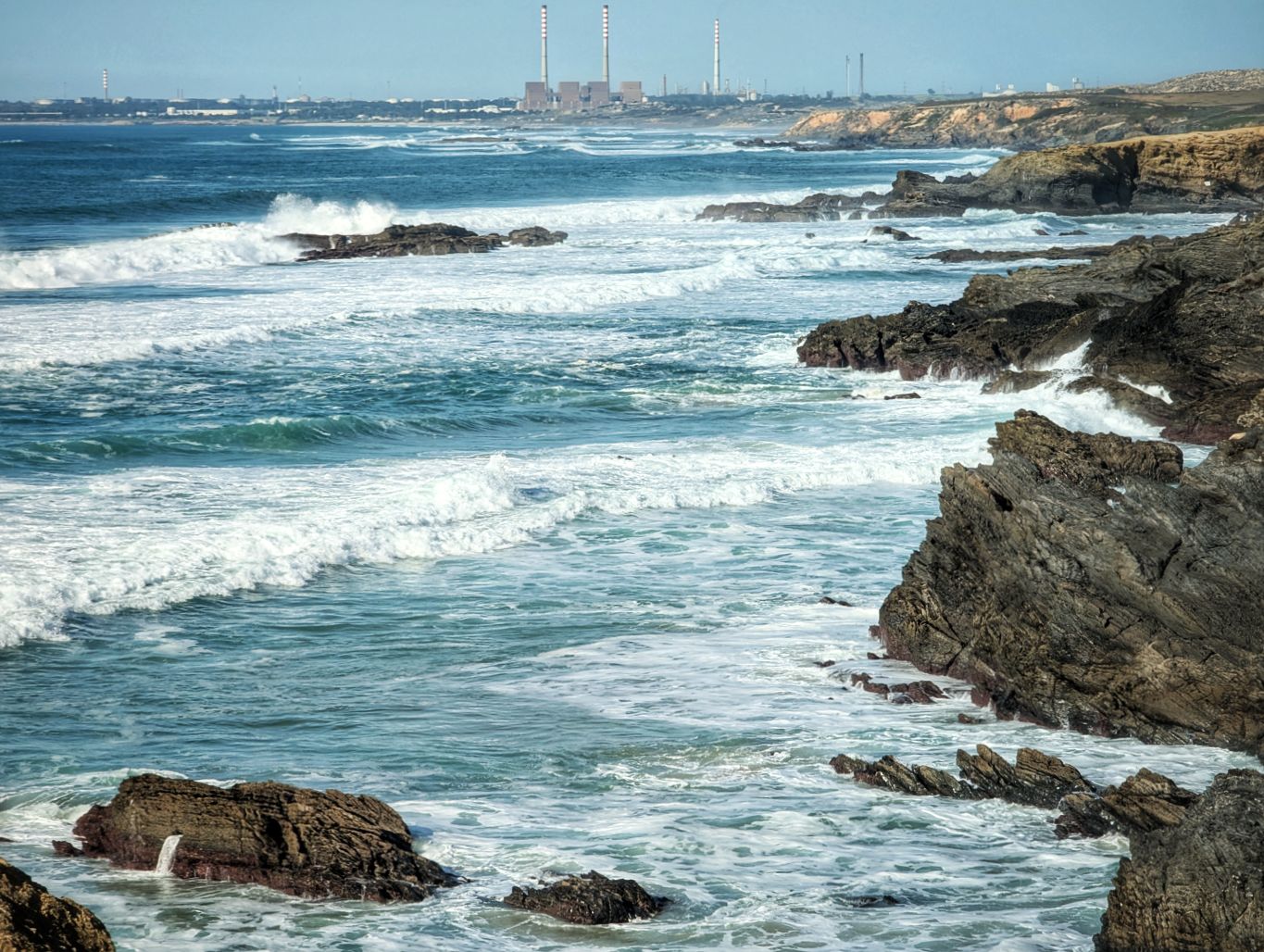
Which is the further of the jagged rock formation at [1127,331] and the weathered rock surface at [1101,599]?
the jagged rock formation at [1127,331]

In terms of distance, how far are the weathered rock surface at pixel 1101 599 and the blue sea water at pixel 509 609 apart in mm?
339

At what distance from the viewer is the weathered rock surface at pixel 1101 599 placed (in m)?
10.7

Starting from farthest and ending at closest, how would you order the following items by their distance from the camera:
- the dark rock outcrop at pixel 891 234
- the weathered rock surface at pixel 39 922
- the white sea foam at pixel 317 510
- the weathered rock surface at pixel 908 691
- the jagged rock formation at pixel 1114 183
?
the jagged rock formation at pixel 1114 183
the dark rock outcrop at pixel 891 234
the white sea foam at pixel 317 510
the weathered rock surface at pixel 908 691
the weathered rock surface at pixel 39 922

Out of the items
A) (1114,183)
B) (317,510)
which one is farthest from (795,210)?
(317,510)

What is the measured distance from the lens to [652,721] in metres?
11.2

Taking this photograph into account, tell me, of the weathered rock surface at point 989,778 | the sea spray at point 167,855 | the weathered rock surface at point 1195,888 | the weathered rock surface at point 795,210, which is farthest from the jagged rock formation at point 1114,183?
the sea spray at point 167,855

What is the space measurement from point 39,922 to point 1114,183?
58956mm

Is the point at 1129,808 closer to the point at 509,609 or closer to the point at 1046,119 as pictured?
the point at 509,609

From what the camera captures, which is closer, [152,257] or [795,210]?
[152,257]

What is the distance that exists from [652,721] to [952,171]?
8462cm

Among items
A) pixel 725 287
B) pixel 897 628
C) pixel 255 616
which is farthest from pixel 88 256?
pixel 897 628

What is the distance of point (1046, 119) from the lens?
12662 cm

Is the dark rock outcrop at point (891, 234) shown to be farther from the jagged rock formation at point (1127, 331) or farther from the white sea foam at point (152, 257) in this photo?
the jagged rock formation at point (1127, 331)

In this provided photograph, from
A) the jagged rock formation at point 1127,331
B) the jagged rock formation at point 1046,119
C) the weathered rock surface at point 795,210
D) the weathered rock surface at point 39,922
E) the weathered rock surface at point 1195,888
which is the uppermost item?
the jagged rock formation at point 1046,119
